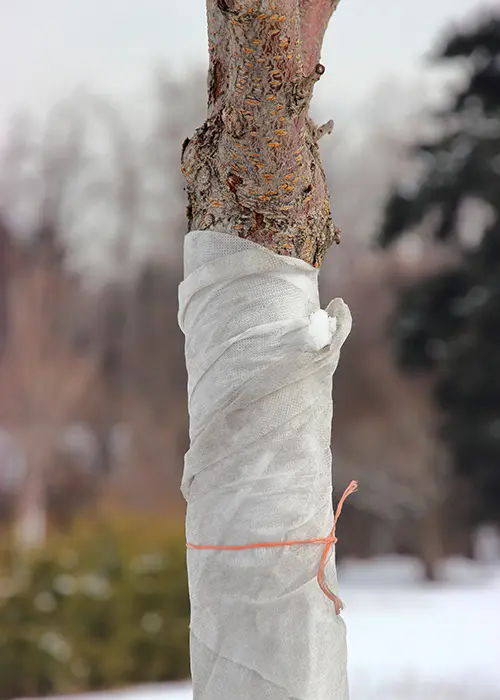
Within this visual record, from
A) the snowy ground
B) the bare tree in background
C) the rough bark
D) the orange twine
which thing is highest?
the bare tree in background

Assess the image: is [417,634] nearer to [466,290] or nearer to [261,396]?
[466,290]

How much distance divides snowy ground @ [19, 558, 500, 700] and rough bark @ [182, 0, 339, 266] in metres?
2.42

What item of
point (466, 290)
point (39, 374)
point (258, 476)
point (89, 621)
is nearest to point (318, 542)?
point (258, 476)

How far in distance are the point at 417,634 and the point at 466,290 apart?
202 cm

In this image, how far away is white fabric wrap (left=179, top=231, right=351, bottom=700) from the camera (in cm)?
123

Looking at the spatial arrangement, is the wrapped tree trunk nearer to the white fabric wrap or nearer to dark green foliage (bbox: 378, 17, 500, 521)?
the white fabric wrap

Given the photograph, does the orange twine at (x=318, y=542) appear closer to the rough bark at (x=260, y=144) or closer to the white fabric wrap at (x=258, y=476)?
the white fabric wrap at (x=258, y=476)

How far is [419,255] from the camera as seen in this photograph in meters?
7.14

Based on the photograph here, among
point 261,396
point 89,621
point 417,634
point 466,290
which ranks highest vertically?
point 466,290

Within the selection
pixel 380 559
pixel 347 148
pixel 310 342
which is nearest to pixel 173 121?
pixel 347 148

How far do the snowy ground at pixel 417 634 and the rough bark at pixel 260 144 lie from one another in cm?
242

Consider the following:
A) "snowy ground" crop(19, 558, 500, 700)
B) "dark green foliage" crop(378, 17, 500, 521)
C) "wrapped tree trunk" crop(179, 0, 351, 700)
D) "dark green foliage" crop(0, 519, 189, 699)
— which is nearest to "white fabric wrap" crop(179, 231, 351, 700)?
"wrapped tree trunk" crop(179, 0, 351, 700)

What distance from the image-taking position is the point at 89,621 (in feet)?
12.8

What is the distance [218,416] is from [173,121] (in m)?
6.48
